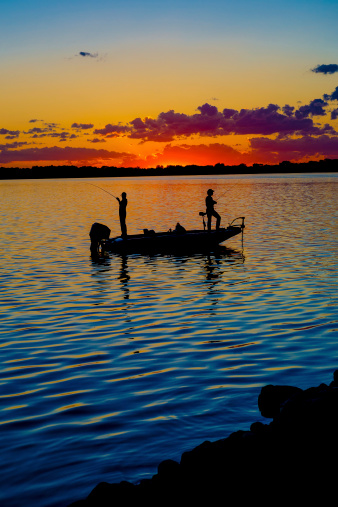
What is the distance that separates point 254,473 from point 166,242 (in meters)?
22.5

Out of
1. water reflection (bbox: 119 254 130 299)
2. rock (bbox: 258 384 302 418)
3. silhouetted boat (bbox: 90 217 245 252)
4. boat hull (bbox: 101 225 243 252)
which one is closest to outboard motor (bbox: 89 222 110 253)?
silhouetted boat (bbox: 90 217 245 252)

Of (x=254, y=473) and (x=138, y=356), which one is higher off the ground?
(x=254, y=473)

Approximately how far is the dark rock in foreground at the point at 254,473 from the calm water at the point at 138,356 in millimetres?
1051

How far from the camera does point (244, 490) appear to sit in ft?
18.9

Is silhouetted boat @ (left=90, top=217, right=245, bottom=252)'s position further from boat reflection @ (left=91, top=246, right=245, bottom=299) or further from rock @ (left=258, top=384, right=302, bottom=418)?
rock @ (left=258, top=384, right=302, bottom=418)

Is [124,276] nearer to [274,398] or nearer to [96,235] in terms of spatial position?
[96,235]

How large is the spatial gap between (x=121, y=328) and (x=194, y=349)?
8.50 ft

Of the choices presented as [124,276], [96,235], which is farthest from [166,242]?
[124,276]

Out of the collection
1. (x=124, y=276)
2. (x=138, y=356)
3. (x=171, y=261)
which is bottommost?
(x=138, y=356)

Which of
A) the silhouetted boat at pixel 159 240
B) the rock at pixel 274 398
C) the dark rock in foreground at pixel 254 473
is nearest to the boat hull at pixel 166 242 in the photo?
the silhouetted boat at pixel 159 240

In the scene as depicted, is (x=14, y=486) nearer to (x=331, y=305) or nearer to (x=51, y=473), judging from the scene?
(x=51, y=473)

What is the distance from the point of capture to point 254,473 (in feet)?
19.4

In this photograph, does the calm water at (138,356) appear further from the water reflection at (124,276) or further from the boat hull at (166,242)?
the boat hull at (166,242)

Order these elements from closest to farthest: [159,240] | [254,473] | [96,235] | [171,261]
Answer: [254,473] < [171,261] < [159,240] < [96,235]
